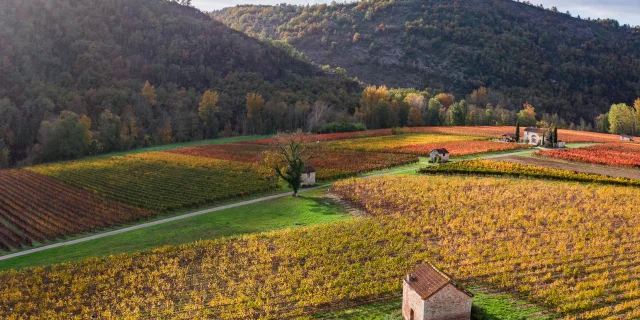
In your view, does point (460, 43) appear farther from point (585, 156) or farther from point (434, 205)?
point (434, 205)

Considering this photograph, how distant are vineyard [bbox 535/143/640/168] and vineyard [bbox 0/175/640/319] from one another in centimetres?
1821

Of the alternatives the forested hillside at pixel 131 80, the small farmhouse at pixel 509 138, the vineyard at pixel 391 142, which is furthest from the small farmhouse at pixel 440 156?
the forested hillside at pixel 131 80

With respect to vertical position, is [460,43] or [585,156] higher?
[460,43]

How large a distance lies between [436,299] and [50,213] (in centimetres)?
3636

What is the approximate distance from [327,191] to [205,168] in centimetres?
2001

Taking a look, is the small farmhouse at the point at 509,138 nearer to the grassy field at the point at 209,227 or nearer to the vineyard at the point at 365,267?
the vineyard at the point at 365,267

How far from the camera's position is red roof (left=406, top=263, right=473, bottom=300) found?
2061 centimetres

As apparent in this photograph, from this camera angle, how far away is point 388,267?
27750mm

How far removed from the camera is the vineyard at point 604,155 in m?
56.0

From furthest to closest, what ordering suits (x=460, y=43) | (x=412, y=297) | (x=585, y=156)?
(x=460, y=43)
(x=585, y=156)
(x=412, y=297)

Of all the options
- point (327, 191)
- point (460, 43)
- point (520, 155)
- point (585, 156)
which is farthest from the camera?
point (460, 43)

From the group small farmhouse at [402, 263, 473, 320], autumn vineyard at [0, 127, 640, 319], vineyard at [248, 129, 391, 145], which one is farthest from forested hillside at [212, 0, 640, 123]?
small farmhouse at [402, 263, 473, 320]

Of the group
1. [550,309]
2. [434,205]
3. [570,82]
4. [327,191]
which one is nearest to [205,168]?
[327,191]

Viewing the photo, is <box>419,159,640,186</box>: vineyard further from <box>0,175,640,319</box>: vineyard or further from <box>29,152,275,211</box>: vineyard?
<box>29,152,275,211</box>: vineyard
